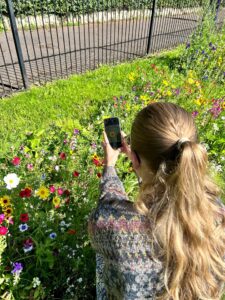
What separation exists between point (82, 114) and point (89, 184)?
Answer: 1747 millimetres

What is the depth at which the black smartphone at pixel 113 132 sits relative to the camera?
187 cm

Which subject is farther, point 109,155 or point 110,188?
point 109,155

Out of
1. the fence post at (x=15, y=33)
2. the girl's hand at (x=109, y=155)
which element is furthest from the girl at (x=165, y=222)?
the fence post at (x=15, y=33)

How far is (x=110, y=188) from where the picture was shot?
1.65 m

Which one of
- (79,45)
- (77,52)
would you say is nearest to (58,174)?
(79,45)

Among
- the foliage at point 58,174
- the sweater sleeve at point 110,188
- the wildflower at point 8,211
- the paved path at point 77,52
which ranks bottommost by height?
the paved path at point 77,52

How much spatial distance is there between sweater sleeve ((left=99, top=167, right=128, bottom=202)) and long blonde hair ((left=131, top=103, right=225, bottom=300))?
192mm

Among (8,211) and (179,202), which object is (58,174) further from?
(179,202)

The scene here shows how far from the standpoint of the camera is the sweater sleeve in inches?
61.5

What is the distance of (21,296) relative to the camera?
1810 millimetres

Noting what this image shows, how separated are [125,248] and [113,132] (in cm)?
77

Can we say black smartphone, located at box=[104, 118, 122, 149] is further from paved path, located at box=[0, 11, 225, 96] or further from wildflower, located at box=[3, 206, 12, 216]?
paved path, located at box=[0, 11, 225, 96]

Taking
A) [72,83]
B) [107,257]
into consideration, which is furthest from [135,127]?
[72,83]

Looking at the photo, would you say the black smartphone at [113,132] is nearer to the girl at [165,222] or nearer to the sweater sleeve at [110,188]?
the sweater sleeve at [110,188]
